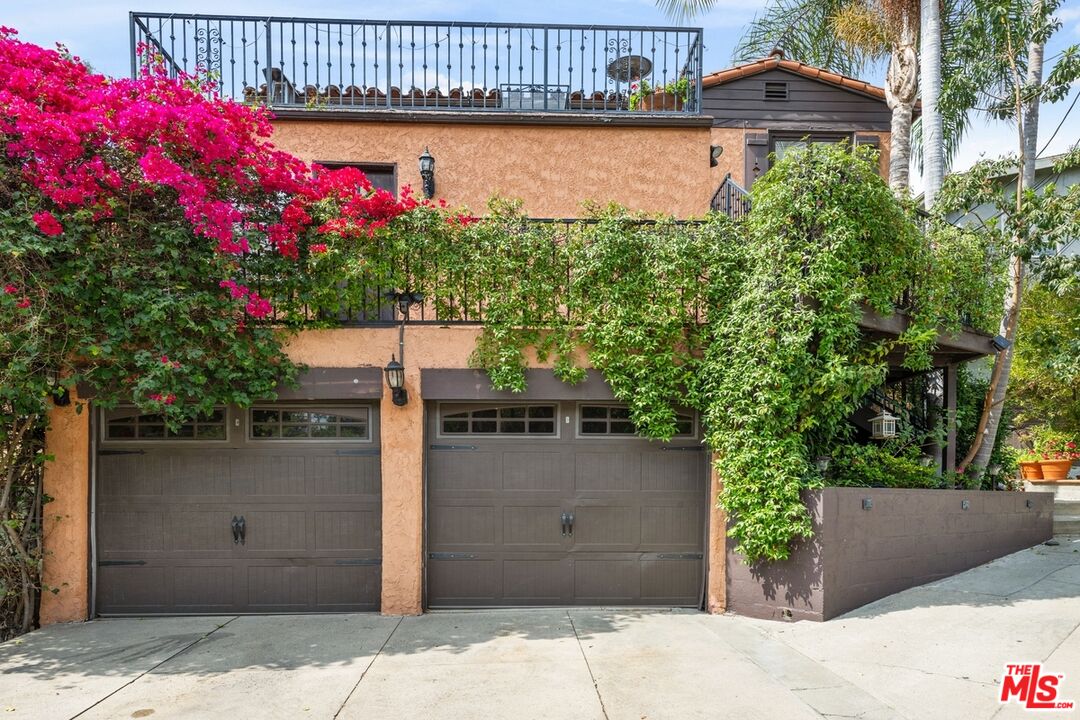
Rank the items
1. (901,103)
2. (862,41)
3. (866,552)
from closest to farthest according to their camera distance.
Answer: (866,552) → (901,103) → (862,41)

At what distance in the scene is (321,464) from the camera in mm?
6980

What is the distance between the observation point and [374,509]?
275 inches

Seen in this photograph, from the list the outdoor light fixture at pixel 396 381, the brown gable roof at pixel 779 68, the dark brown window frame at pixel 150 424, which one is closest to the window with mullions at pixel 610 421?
the outdoor light fixture at pixel 396 381

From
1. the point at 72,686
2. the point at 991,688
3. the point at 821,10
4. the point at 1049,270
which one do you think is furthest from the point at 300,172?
the point at 821,10

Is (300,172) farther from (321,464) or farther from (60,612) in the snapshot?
(60,612)

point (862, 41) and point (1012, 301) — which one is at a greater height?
point (862, 41)

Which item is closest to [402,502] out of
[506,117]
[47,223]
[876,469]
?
[47,223]

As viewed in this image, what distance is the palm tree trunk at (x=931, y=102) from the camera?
377 inches

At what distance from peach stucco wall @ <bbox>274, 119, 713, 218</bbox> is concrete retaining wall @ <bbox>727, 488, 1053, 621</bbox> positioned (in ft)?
14.5

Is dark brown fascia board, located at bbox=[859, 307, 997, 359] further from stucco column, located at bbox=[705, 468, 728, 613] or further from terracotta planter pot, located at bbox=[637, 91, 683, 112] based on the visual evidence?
terracotta planter pot, located at bbox=[637, 91, 683, 112]

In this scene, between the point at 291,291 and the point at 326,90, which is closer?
the point at 291,291

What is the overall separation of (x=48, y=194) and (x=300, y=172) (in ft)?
7.05

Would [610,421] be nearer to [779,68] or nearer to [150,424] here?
[150,424]

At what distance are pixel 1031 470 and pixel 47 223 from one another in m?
15.8
